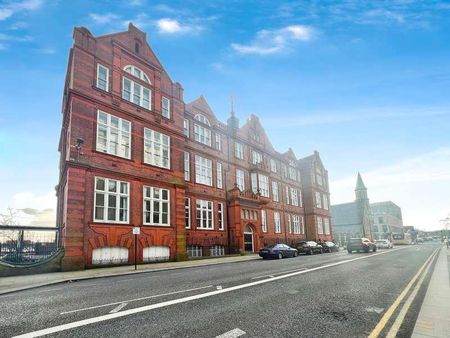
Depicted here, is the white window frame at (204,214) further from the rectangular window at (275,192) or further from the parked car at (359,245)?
the parked car at (359,245)

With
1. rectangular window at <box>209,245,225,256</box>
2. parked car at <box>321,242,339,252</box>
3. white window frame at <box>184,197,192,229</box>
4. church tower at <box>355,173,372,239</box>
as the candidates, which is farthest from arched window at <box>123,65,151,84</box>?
church tower at <box>355,173,372,239</box>

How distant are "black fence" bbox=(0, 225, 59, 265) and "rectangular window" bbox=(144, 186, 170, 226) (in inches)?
259

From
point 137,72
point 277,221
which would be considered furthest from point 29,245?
point 277,221

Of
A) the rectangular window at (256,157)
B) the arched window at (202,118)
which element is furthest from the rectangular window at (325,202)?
the arched window at (202,118)

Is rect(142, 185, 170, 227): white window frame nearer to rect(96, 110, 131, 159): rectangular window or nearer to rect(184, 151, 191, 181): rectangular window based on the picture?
rect(96, 110, 131, 159): rectangular window

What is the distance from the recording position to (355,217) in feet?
270

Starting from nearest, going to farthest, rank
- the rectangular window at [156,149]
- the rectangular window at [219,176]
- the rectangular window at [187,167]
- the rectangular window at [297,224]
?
the rectangular window at [156,149] → the rectangular window at [187,167] → the rectangular window at [219,176] → the rectangular window at [297,224]

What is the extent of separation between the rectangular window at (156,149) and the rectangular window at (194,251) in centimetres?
794

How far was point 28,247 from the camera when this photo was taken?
62.7ft

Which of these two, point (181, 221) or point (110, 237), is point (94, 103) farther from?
point (181, 221)

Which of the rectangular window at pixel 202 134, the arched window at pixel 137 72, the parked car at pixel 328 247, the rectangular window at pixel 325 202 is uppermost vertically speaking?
the arched window at pixel 137 72

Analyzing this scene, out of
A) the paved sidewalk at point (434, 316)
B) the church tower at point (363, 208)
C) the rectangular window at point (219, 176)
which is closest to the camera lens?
the paved sidewalk at point (434, 316)

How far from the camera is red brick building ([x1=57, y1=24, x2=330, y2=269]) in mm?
18594

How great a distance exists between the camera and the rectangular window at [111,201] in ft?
62.4
